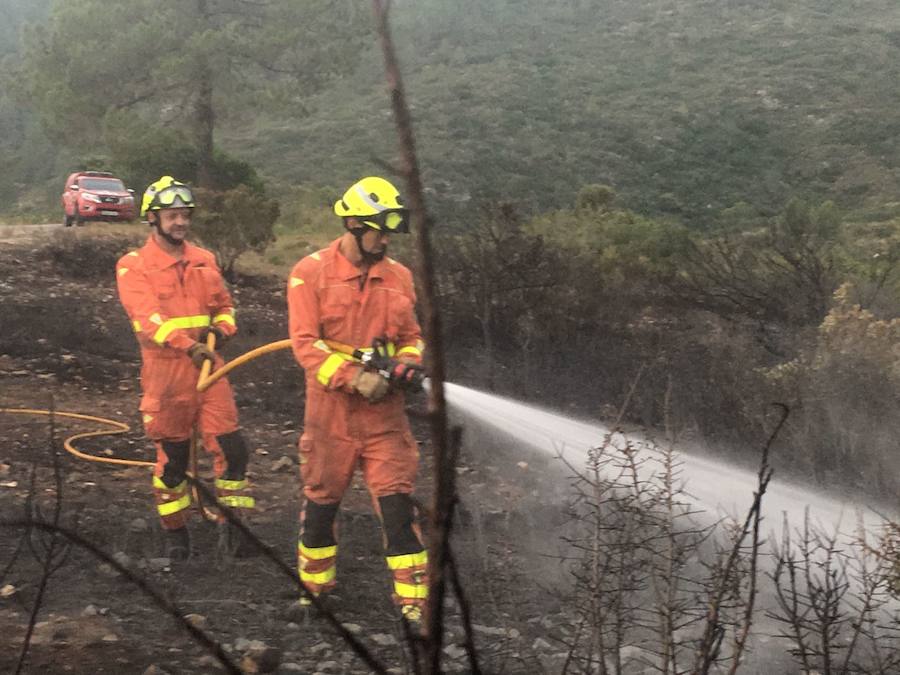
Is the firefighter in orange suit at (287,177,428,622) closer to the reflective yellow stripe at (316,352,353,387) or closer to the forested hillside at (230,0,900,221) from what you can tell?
the reflective yellow stripe at (316,352,353,387)

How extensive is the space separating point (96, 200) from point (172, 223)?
1424 centimetres

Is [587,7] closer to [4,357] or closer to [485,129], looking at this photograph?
[485,129]

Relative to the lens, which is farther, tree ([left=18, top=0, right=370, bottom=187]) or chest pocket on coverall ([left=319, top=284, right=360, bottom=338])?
tree ([left=18, top=0, right=370, bottom=187])

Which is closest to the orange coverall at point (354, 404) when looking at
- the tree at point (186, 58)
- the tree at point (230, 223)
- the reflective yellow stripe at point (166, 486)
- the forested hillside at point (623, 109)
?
the reflective yellow stripe at point (166, 486)

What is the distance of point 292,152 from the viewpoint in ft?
104

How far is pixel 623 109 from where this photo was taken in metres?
32.7

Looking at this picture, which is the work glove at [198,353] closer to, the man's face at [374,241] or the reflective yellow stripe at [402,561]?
the man's face at [374,241]

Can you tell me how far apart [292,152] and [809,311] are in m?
25.5

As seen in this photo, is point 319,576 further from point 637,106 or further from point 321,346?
point 637,106

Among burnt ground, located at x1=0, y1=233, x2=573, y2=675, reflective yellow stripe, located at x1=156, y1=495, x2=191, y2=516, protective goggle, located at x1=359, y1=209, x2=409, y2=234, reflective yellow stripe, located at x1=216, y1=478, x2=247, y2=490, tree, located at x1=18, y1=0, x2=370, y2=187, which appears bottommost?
burnt ground, located at x1=0, y1=233, x2=573, y2=675

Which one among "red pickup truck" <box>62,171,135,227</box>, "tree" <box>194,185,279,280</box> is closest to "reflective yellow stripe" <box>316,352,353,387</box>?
"tree" <box>194,185,279,280</box>

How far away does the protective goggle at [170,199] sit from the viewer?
497cm

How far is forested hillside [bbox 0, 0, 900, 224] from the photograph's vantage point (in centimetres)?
2602

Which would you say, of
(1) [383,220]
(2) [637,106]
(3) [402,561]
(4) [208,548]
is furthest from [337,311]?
(2) [637,106]
